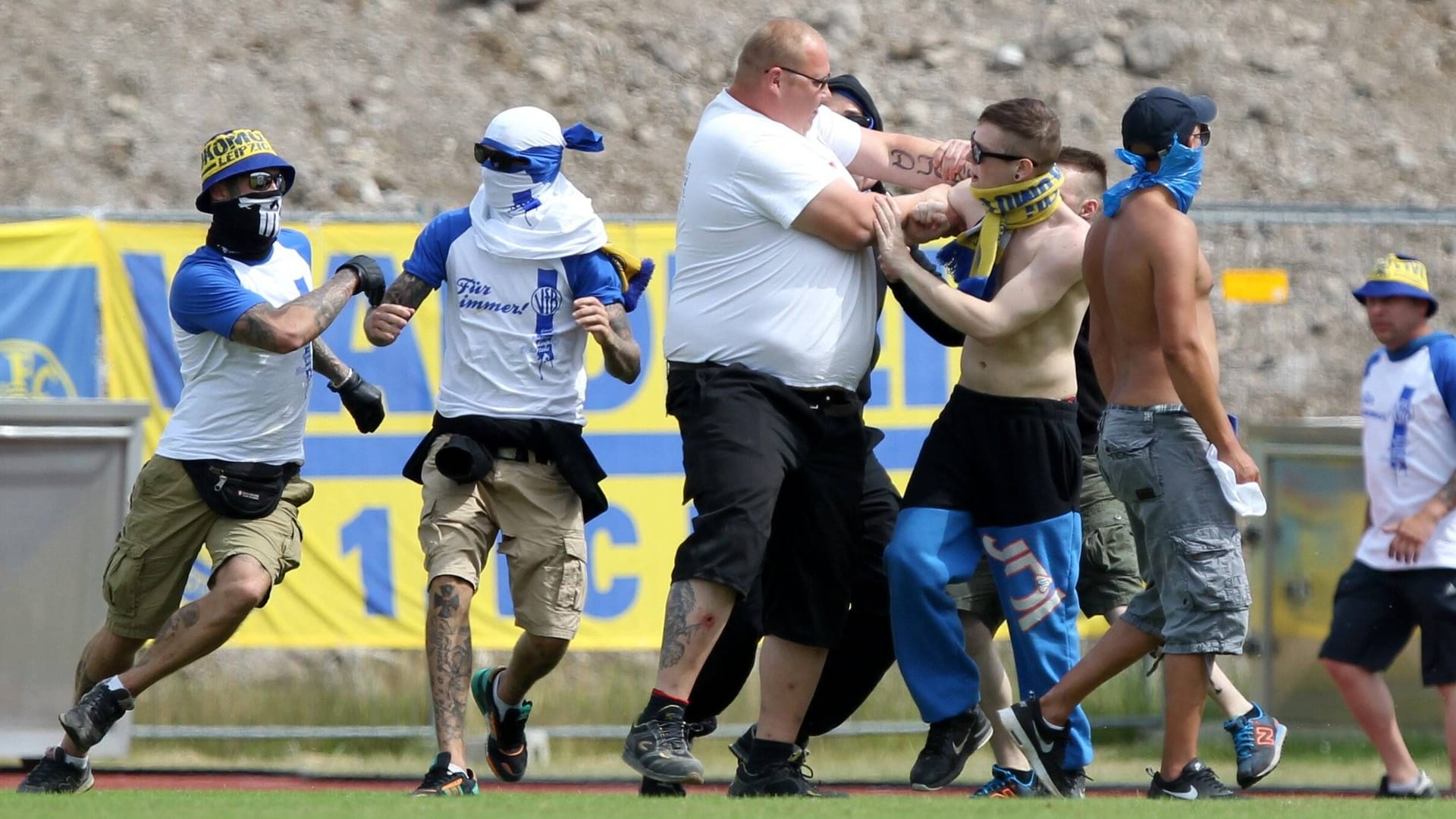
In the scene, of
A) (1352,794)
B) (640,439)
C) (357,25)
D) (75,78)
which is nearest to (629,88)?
(357,25)

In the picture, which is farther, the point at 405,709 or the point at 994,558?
the point at 405,709

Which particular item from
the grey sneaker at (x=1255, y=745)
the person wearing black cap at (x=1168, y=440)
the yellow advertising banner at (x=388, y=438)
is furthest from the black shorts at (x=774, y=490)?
the yellow advertising banner at (x=388, y=438)

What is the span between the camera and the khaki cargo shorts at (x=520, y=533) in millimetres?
6473

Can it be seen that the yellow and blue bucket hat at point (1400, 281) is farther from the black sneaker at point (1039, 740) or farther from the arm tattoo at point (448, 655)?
A: the arm tattoo at point (448, 655)

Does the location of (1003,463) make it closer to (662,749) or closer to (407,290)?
(662,749)

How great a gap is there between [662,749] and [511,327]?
66.5 inches

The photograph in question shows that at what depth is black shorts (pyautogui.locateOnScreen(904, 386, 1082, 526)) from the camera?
19.3 feet

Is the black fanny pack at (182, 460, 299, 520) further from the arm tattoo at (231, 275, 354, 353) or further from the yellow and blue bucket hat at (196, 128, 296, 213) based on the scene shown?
the yellow and blue bucket hat at (196, 128, 296, 213)

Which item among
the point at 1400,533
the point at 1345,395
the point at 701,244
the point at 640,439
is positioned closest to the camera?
the point at 701,244

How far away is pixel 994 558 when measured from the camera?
19.5ft

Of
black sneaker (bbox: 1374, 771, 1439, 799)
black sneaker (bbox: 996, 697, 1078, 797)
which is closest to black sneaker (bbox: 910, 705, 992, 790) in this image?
black sneaker (bbox: 996, 697, 1078, 797)

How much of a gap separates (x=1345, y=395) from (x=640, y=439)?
673cm

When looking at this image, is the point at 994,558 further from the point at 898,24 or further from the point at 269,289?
the point at 898,24

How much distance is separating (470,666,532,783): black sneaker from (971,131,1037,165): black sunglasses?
254cm
